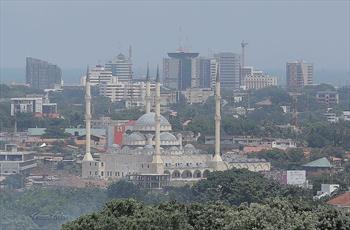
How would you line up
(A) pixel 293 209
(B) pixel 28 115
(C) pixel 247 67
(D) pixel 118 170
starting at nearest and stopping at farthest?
(A) pixel 293 209, (D) pixel 118 170, (B) pixel 28 115, (C) pixel 247 67

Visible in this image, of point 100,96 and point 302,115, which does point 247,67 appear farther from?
point 302,115

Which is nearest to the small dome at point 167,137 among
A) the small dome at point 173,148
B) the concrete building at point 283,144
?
the small dome at point 173,148

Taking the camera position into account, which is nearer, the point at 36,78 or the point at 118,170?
the point at 118,170

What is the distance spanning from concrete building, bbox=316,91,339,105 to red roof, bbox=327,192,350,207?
100 metres

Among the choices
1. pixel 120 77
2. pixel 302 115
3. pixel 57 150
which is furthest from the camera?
pixel 120 77

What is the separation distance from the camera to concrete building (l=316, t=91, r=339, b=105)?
150 metres

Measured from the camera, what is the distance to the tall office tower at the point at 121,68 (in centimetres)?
16725

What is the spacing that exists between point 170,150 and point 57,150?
1099 cm

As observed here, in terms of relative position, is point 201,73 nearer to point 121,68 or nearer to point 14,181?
point 121,68

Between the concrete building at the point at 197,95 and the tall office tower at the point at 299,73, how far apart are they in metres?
Result: 20.0

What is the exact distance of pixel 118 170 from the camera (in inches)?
3570

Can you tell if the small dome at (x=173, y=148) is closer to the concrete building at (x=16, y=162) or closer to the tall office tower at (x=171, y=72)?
the concrete building at (x=16, y=162)

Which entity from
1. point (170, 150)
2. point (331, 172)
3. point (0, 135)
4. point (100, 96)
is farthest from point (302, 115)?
point (331, 172)

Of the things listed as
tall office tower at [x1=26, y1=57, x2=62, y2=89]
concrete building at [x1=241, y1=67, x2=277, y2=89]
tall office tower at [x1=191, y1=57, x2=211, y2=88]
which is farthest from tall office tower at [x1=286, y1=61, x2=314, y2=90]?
tall office tower at [x1=26, y1=57, x2=62, y2=89]
